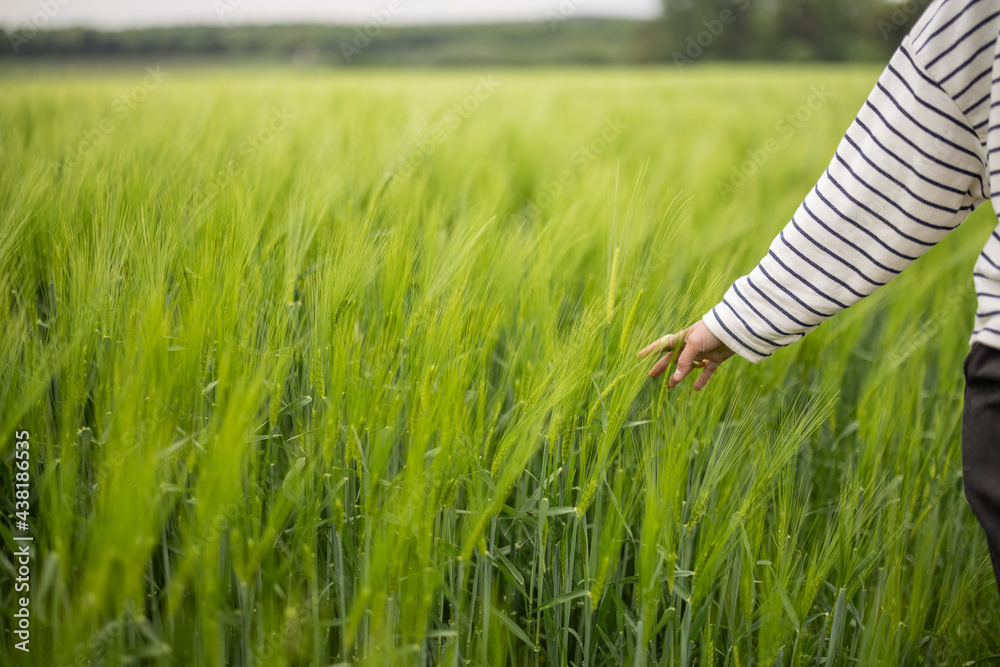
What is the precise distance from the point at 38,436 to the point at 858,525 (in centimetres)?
100

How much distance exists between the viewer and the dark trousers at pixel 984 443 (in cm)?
55

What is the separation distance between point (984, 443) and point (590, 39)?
31776 millimetres

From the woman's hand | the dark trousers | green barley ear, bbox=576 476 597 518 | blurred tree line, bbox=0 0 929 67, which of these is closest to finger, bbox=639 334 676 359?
the woman's hand

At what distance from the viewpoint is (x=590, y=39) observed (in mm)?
28766

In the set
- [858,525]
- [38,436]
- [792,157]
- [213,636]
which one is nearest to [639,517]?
[858,525]

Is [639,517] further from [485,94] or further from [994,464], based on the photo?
[485,94]

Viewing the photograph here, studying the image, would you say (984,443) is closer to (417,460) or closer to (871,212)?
(871,212)

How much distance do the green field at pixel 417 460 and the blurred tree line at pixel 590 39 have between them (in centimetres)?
988

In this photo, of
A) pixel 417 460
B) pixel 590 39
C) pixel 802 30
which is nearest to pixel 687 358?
pixel 417 460

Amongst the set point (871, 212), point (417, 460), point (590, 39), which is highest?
point (590, 39)

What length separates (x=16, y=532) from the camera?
706mm

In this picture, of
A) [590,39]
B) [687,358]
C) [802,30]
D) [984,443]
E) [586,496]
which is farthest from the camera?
[590,39]

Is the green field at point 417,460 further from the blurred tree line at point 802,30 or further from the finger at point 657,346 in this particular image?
the blurred tree line at point 802,30

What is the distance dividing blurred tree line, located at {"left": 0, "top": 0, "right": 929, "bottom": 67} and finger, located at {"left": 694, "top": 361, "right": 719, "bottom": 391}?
10308mm
